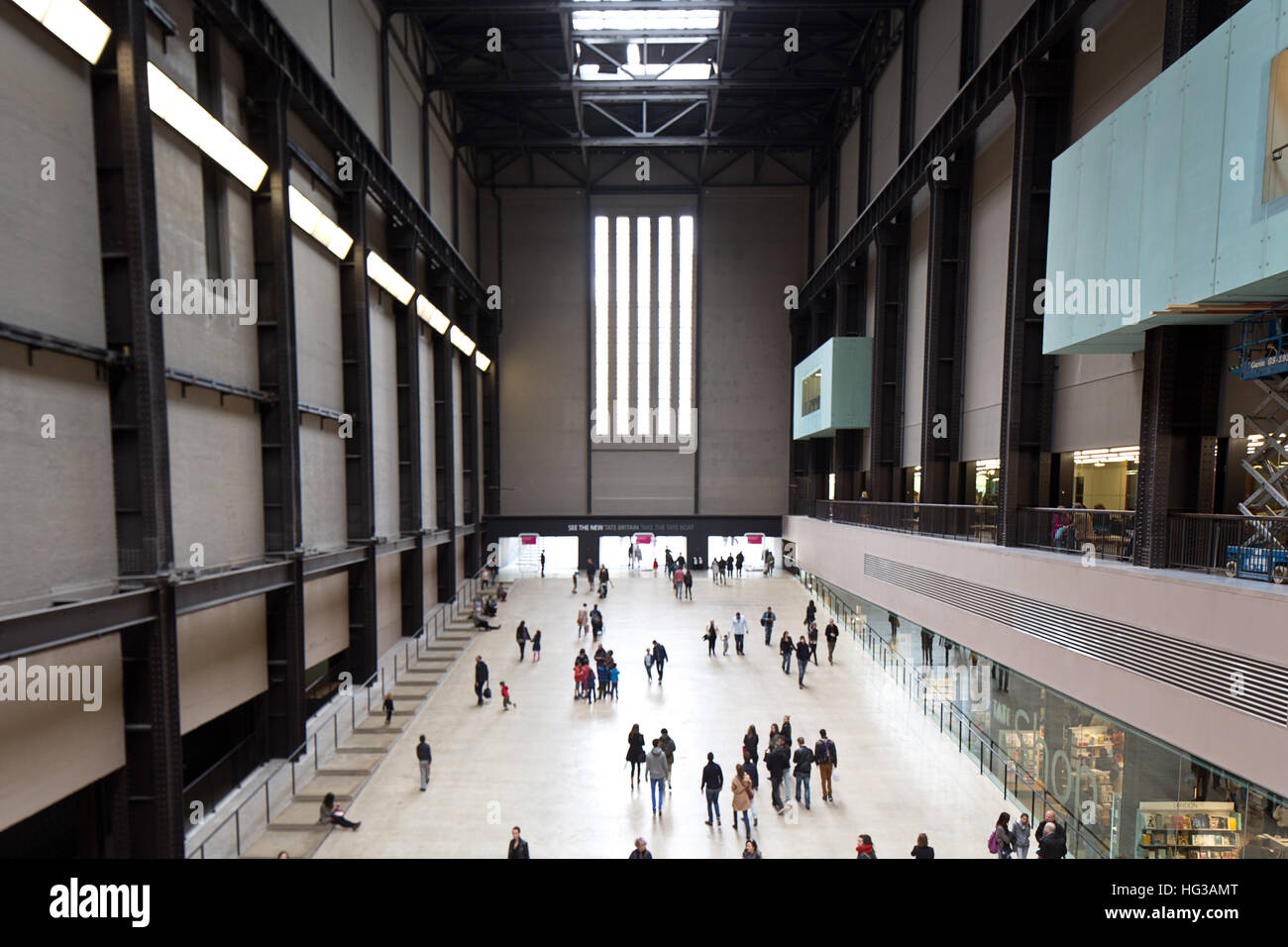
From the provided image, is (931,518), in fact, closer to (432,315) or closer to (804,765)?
(804,765)

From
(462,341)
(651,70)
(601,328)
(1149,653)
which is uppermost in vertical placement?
(651,70)

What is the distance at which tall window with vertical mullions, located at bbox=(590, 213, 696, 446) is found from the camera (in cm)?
3809

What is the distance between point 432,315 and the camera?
27.2 metres

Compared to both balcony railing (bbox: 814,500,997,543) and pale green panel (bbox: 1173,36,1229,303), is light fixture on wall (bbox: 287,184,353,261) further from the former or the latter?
balcony railing (bbox: 814,500,997,543)

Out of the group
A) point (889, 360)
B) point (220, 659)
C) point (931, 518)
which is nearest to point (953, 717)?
point (931, 518)

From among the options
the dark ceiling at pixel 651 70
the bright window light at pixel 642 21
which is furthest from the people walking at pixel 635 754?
the bright window light at pixel 642 21

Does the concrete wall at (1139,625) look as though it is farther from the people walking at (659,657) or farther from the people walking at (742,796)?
the people walking at (659,657)

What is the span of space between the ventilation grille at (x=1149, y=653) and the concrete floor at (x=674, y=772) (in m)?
3.27

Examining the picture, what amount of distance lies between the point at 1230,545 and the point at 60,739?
1532 centimetres

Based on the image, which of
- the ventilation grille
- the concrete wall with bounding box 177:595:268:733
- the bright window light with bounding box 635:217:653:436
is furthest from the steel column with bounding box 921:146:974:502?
the bright window light with bounding box 635:217:653:436

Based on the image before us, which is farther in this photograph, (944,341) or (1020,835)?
(944,341)

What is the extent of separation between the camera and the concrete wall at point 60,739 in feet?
24.8
